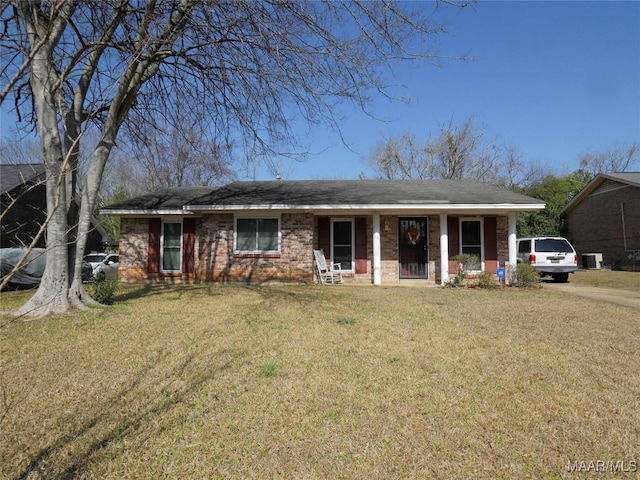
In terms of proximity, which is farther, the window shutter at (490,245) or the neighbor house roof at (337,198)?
the window shutter at (490,245)

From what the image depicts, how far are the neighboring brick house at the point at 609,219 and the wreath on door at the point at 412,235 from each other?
45.8 ft

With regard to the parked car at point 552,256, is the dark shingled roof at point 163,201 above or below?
above

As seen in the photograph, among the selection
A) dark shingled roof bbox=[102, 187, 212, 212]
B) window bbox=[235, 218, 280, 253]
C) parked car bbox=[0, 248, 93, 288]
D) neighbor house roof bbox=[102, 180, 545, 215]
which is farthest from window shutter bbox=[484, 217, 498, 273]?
parked car bbox=[0, 248, 93, 288]

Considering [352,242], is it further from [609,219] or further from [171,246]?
[609,219]

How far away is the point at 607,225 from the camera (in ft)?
75.5

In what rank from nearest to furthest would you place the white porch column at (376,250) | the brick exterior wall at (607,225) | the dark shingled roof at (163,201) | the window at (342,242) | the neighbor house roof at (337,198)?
1. the neighbor house roof at (337,198)
2. the white porch column at (376,250)
3. the window at (342,242)
4. the dark shingled roof at (163,201)
5. the brick exterior wall at (607,225)

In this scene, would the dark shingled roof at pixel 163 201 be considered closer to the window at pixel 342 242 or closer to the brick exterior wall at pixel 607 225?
the window at pixel 342 242

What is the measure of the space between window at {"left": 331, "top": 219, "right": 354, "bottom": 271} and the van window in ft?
23.3

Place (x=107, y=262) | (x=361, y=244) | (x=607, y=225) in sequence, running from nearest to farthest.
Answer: (x=361, y=244)
(x=107, y=262)
(x=607, y=225)

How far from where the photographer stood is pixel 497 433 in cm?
288

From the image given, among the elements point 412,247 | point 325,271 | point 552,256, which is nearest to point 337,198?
point 325,271

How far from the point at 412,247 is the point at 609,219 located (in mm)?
16025

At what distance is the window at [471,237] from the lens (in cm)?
1377

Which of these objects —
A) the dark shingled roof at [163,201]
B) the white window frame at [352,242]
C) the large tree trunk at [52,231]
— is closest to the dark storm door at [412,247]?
the white window frame at [352,242]
